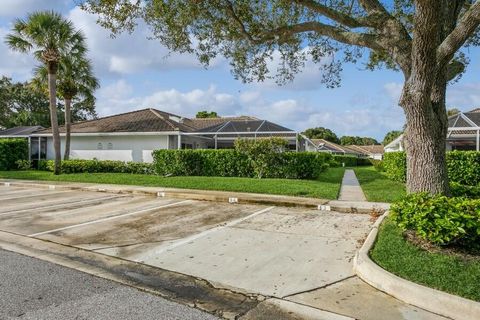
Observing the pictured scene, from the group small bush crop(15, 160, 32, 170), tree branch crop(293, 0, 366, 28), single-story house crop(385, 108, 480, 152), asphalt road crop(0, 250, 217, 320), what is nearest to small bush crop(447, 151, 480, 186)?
single-story house crop(385, 108, 480, 152)

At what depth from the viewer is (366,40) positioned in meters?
8.16

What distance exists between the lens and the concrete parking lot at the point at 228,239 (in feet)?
15.6

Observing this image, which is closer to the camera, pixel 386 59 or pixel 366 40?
pixel 366 40

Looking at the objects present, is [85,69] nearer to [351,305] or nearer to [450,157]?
[450,157]

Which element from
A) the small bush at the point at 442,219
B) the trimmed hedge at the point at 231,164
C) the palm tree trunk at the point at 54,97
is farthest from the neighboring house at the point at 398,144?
the small bush at the point at 442,219

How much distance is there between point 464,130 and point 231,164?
47.0 feet

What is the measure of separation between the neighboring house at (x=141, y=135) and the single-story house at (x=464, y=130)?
30.1 ft

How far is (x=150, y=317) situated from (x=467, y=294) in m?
3.32

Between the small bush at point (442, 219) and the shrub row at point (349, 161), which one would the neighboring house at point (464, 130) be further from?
the shrub row at point (349, 161)

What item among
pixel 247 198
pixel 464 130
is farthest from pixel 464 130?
pixel 247 198

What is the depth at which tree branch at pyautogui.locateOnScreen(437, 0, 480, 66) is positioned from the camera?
5.96 metres

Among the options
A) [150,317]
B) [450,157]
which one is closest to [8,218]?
[150,317]

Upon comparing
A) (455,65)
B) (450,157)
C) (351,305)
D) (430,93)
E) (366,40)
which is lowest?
(351,305)

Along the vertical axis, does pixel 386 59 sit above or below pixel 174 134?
above
